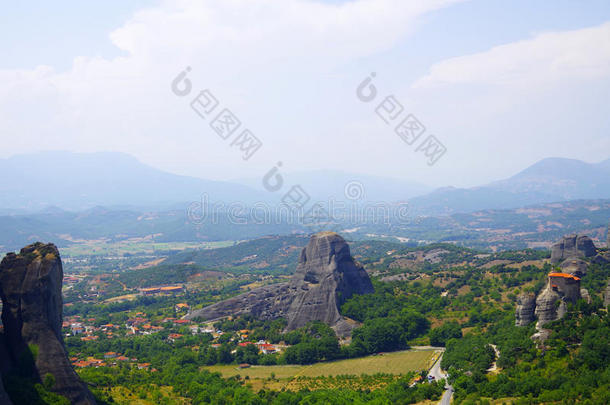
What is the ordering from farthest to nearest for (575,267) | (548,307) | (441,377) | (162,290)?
(162,290)
(575,267)
(441,377)
(548,307)

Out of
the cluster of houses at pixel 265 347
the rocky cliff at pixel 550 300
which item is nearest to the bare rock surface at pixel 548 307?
the rocky cliff at pixel 550 300

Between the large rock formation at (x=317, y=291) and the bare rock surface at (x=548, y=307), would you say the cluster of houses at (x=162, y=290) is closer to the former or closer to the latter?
the large rock formation at (x=317, y=291)

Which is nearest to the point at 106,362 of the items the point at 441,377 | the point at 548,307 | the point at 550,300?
the point at 441,377

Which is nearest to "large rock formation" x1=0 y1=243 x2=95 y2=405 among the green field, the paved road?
the green field

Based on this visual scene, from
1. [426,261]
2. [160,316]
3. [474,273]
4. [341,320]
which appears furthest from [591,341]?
[426,261]

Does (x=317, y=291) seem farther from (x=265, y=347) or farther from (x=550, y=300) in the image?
(x=550, y=300)

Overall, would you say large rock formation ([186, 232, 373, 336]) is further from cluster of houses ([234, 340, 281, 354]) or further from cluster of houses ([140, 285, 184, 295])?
cluster of houses ([140, 285, 184, 295])
